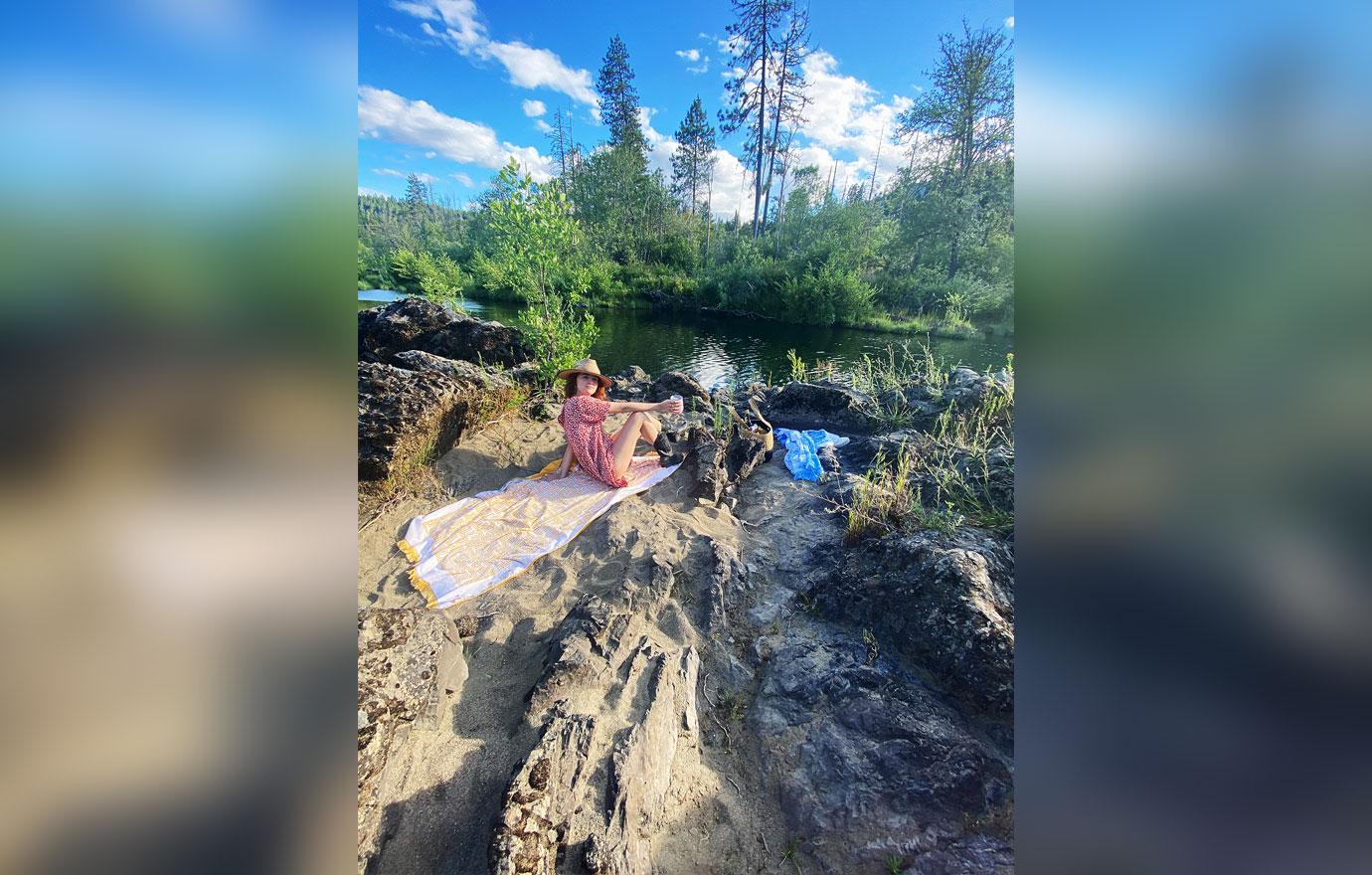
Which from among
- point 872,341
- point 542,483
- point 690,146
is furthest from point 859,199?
point 542,483

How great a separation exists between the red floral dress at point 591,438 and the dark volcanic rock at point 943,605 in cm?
210

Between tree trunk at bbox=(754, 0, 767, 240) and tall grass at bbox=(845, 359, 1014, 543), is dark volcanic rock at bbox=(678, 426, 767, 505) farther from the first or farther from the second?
tree trunk at bbox=(754, 0, 767, 240)

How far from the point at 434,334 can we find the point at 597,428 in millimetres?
3754

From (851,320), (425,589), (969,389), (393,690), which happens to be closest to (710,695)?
(393,690)

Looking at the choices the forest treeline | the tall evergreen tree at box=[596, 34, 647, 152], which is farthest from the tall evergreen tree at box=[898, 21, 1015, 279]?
the tall evergreen tree at box=[596, 34, 647, 152]

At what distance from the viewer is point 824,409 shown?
6.33 m

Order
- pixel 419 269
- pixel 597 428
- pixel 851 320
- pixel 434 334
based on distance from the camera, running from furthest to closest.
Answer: pixel 419 269 → pixel 851 320 → pixel 434 334 → pixel 597 428

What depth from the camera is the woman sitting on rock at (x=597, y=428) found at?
14.4 ft

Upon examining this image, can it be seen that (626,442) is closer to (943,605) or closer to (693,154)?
(943,605)

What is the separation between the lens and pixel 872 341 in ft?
58.0

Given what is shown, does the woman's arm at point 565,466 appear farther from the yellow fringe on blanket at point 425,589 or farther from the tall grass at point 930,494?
the tall grass at point 930,494

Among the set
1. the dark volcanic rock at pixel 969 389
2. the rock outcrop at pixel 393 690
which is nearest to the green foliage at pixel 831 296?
A: the dark volcanic rock at pixel 969 389
